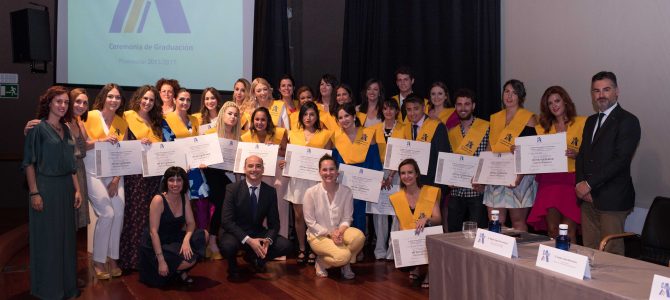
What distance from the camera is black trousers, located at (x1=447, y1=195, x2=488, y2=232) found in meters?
4.78

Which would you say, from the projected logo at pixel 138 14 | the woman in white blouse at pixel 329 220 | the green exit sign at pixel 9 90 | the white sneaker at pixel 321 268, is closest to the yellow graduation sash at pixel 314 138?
the woman in white blouse at pixel 329 220

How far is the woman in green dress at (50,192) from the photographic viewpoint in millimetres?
3756

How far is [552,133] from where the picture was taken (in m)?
4.36

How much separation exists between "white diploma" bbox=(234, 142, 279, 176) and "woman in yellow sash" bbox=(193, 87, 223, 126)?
0.59 metres

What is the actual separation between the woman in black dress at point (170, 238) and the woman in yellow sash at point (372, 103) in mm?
1819

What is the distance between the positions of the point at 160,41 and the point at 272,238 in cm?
315

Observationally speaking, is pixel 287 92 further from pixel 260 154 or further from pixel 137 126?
pixel 137 126

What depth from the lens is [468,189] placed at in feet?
15.7

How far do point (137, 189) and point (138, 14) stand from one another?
267 cm

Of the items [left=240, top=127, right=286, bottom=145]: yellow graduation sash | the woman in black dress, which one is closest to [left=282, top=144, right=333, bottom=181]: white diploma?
[left=240, top=127, right=286, bottom=145]: yellow graduation sash

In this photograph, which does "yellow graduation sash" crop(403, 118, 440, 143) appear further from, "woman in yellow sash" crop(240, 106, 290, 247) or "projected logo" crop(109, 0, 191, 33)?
"projected logo" crop(109, 0, 191, 33)

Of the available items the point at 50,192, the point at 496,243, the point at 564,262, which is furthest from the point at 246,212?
the point at 564,262

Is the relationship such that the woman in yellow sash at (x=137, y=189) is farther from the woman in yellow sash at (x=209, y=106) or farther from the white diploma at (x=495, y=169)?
the white diploma at (x=495, y=169)

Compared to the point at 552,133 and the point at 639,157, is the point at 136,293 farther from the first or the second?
the point at 639,157
